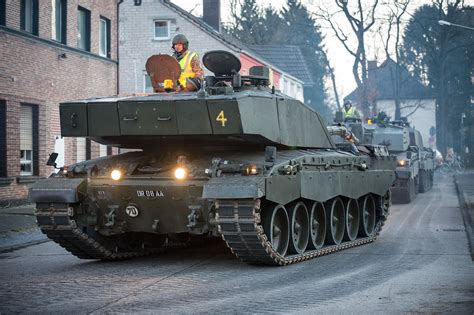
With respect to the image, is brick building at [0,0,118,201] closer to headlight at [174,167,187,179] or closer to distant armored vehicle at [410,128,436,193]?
distant armored vehicle at [410,128,436,193]

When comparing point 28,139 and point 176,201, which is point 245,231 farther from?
point 28,139

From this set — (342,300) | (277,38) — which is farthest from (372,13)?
(342,300)

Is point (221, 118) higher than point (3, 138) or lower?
lower

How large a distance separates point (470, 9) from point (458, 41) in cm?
886

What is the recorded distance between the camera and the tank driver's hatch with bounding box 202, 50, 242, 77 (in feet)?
43.0

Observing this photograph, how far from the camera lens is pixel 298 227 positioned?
1317 cm

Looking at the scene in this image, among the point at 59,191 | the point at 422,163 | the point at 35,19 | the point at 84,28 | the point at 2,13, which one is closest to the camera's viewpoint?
the point at 59,191

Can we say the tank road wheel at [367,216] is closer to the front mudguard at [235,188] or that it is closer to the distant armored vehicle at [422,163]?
the front mudguard at [235,188]

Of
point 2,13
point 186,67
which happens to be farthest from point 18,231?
point 2,13

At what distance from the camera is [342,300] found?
9.36 m

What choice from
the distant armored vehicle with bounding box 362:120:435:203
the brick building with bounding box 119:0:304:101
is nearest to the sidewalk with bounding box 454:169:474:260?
the distant armored vehicle with bounding box 362:120:435:203

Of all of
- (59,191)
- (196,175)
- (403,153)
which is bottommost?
(59,191)

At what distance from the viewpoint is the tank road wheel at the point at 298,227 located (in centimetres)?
1285

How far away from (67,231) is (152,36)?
105ft
